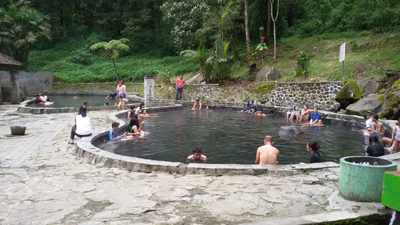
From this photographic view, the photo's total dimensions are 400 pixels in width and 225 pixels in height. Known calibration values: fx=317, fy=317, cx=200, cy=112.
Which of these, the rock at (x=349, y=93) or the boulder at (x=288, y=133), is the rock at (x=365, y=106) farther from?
the boulder at (x=288, y=133)

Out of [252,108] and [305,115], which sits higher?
[252,108]

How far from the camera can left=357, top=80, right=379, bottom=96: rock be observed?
1552 centimetres

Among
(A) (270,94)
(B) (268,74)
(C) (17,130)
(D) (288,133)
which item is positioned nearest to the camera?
(C) (17,130)

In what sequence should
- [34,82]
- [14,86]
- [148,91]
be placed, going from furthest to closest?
[34,82] < [14,86] < [148,91]

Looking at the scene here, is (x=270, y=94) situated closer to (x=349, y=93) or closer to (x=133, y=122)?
(x=349, y=93)

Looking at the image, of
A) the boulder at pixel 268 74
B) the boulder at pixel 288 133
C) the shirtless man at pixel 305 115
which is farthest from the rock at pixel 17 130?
the boulder at pixel 268 74

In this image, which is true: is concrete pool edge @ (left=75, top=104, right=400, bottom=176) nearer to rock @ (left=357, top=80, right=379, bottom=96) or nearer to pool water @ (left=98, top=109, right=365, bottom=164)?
pool water @ (left=98, top=109, right=365, bottom=164)

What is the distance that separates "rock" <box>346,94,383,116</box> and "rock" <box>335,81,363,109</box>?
0.57 metres

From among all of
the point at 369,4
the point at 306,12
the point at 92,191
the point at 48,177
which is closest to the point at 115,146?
the point at 48,177

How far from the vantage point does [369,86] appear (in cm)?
1570

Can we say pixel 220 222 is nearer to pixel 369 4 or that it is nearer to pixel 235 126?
pixel 235 126

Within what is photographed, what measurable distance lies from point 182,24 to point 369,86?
1970 cm

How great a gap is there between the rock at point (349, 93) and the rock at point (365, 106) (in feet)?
1.87

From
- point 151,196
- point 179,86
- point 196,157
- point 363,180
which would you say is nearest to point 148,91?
point 179,86
